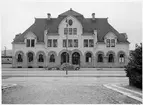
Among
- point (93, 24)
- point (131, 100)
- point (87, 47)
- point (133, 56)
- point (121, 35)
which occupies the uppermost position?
point (93, 24)

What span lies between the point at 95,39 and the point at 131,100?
86.6 feet

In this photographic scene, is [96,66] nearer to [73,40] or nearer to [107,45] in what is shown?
[107,45]

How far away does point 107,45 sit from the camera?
3366 cm

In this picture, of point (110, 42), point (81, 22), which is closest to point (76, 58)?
point (110, 42)

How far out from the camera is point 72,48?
3341cm

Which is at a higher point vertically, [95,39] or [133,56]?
[95,39]

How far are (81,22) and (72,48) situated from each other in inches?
282

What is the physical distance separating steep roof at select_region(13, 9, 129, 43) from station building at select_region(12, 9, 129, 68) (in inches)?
14.2

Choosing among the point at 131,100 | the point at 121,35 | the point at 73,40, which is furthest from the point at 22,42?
the point at 131,100

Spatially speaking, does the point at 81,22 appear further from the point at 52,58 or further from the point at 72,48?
the point at 52,58

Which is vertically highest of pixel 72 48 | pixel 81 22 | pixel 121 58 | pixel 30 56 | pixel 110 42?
pixel 81 22

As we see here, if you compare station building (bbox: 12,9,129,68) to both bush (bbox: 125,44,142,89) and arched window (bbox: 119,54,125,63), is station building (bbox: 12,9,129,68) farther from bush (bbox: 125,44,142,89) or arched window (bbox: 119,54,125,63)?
bush (bbox: 125,44,142,89)

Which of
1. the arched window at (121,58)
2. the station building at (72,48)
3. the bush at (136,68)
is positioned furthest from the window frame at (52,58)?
the bush at (136,68)

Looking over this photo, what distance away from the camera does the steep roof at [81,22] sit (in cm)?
3466
